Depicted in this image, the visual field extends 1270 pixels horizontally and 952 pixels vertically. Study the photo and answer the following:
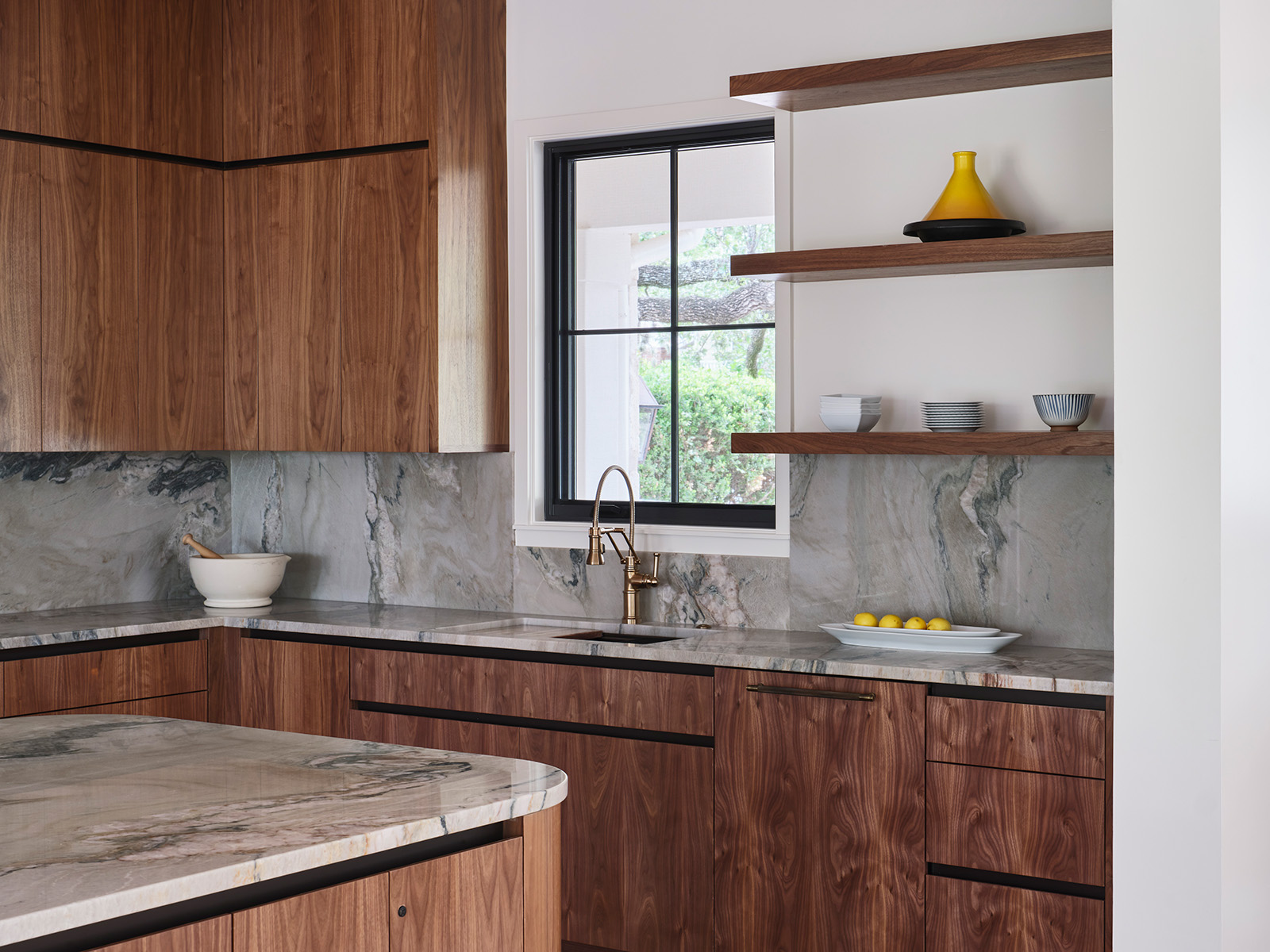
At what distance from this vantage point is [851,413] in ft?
11.5

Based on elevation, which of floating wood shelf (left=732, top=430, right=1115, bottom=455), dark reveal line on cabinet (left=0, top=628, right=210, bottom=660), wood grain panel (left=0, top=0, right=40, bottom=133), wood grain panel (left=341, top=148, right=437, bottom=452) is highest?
wood grain panel (left=0, top=0, right=40, bottom=133)

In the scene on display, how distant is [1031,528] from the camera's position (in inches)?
136

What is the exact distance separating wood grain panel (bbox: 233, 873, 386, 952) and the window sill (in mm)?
2245

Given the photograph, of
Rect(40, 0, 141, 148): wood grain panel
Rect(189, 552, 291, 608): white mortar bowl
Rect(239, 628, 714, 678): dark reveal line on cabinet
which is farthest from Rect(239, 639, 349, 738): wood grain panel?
Rect(40, 0, 141, 148): wood grain panel

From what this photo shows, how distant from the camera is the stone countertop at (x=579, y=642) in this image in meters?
3.03

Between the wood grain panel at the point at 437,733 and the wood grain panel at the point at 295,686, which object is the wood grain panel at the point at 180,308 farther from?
the wood grain panel at the point at 437,733

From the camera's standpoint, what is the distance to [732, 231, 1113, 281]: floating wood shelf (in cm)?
317

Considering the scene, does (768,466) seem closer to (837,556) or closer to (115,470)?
(837,556)

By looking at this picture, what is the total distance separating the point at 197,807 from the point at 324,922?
0.27 m

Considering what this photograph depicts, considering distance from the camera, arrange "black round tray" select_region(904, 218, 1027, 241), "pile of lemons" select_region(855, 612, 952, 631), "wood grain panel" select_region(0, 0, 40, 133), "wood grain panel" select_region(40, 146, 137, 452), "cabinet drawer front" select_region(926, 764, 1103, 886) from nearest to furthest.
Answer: "cabinet drawer front" select_region(926, 764, 1103, 886)
"black round tray" select_region(904, 218, 1027, 241)
"pile of lemons" select_region(855, 612, 952, 631)
"wood grain panel" select_region(0, 0, 40, 133)
"wood grain panel" select_region(40, 146, 137, 452)

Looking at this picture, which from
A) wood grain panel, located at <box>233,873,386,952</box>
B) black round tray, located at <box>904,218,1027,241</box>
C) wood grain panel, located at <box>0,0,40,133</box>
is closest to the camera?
wood grain panel, located at <box>233,873,386,952</box>

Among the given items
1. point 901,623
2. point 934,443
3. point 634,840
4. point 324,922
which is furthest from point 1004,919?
point 324,922

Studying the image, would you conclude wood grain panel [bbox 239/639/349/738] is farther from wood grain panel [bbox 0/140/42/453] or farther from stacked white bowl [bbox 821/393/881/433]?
stacked white bowl [bbox 821/393/881/433]

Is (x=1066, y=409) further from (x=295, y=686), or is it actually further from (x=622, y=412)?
(x=295, y=686)
